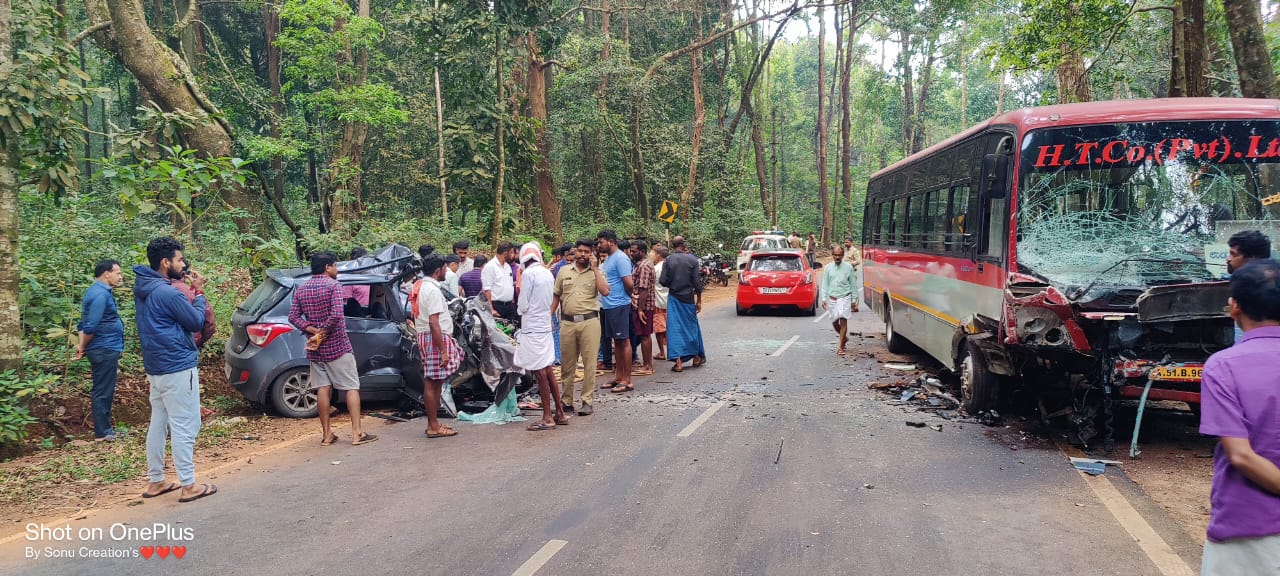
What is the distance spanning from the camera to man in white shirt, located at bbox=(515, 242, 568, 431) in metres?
7.54

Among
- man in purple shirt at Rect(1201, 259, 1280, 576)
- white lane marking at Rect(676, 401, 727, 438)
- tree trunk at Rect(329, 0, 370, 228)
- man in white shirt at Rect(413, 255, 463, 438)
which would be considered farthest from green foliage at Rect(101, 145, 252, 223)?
tree trunk at Rect(329, 0, 370, 228)

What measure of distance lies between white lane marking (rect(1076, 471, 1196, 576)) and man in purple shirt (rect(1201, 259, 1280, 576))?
1.89m

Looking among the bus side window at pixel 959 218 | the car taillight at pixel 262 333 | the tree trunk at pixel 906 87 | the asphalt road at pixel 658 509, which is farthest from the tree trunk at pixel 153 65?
the tree trunk at pixel 906 87

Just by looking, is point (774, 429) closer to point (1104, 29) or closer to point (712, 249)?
point (1104, 29)

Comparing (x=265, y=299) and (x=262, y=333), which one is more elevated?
(x=265, y=299)

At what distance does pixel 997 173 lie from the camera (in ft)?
21.9

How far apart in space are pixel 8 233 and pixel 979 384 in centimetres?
937

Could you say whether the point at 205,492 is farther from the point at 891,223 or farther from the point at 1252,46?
the point at 1252,46

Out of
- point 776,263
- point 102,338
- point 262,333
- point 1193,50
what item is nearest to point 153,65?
point 102,338

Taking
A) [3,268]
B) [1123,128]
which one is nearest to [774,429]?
[1123,128]

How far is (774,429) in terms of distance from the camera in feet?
24.1

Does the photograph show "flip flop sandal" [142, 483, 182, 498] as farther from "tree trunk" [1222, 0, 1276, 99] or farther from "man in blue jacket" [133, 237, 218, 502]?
"tree trunk" [1222, 0, 1276, 99]

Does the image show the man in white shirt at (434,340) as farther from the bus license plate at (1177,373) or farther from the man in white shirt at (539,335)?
the bus license plate at (1177,373)

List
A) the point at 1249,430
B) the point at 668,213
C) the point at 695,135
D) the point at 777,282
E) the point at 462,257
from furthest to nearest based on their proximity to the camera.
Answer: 1. the point at 695,135
2. the point at 668,213
3. the point at 777,282
4. the point at 462,257
5. the point at 1249,430
